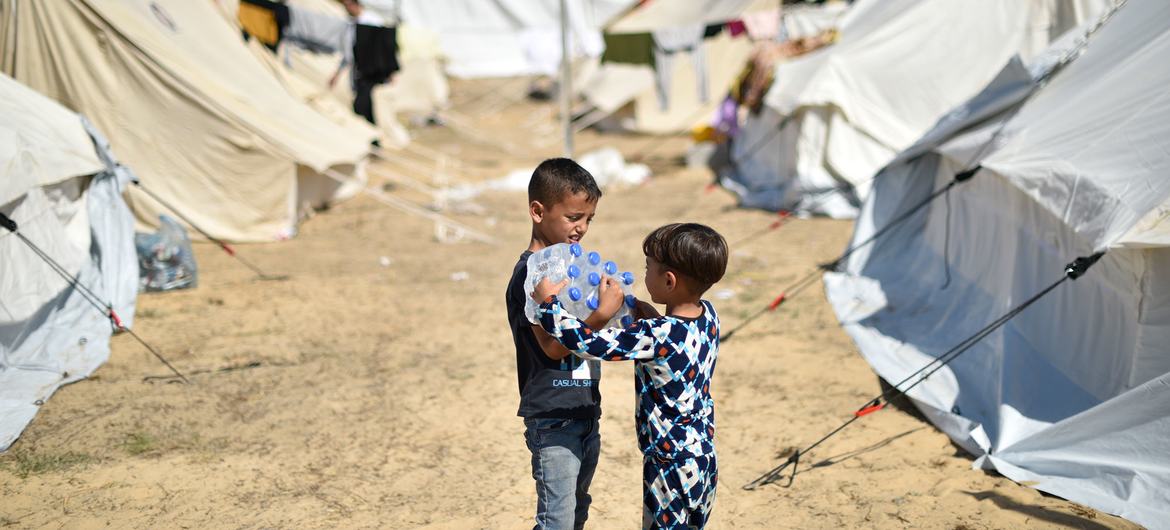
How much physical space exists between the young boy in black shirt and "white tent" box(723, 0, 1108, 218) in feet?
23.3

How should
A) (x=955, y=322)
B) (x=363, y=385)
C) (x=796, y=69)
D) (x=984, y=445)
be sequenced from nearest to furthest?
1. (x=984, y=445)
2. (x=363, y=385)
3. (x=955, y=322)
4. (x=796, y=69)

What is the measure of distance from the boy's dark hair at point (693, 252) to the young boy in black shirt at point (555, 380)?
9.4 inches

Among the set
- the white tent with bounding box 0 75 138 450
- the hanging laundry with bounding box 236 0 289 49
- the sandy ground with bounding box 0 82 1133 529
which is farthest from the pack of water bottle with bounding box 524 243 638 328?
the hanging laundry with bounding box 236 0 289 49

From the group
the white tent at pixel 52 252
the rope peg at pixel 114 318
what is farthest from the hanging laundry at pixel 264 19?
the rope peg at pixel 114 318

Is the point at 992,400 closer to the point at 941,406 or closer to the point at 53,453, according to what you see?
the point at 941,406

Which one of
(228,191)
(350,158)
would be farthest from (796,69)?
A: (228,191)

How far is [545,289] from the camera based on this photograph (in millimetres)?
2309

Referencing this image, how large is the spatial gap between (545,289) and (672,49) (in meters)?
13.1

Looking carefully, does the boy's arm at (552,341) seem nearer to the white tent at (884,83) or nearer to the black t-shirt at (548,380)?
the black t-shirt at (548,380)

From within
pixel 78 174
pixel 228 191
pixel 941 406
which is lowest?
pixel 941 406

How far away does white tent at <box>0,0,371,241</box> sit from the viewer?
7895 millimetres

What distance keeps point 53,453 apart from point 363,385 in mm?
1617

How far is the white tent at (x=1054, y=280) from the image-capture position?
12.0ft

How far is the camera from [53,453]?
4207 millimetres
